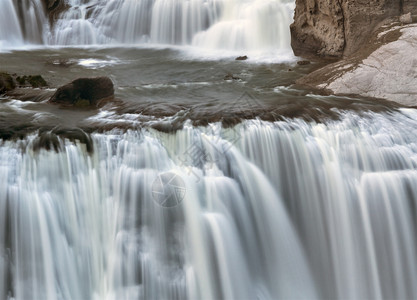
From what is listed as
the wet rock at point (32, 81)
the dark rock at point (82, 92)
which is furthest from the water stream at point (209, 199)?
the wet rock at point (32, 81)

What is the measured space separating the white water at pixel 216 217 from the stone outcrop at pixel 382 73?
1551 millimetres

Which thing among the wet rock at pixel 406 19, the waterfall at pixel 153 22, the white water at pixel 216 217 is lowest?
the white water at pixel 216 217

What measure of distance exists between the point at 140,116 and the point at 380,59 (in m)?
3.99

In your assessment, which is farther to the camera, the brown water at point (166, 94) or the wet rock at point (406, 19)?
the wet rock at point (406, 19)

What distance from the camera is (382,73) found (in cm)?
803

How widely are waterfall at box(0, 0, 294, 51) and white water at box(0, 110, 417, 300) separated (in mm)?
6252

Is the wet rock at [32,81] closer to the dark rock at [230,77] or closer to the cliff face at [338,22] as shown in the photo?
the dark rock at [230,77]

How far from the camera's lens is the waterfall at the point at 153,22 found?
40.1 ft

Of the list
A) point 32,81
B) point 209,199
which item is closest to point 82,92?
point 32,81

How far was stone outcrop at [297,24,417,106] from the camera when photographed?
7.78 metres

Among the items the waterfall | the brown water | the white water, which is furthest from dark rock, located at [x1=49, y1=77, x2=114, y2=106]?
the waterfall

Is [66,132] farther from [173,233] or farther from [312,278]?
[312,278]

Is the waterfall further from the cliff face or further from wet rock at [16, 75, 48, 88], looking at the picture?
wet rock at [16, 75, 48, 88]

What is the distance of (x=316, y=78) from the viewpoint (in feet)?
28.7
